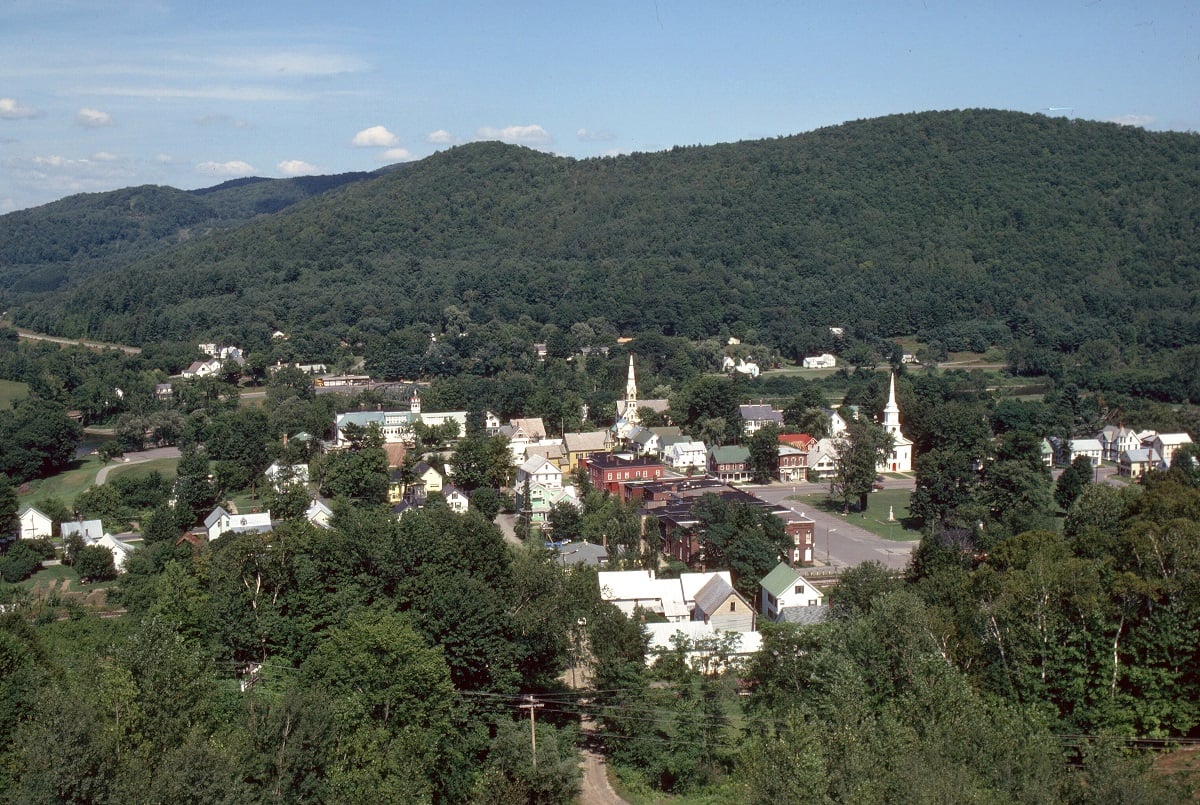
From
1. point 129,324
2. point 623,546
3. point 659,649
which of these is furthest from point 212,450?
point 129,324

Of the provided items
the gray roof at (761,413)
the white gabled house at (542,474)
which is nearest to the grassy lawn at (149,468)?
the white gabled house at (542,474)

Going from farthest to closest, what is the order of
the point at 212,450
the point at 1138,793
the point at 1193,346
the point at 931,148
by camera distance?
the point at 931,148, the point at 1193,346, the point at 212,450, the point at 1138,793

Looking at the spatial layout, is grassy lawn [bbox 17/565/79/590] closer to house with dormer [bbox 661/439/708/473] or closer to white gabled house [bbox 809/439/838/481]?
house with dormer [bbox 661/439/708/473]

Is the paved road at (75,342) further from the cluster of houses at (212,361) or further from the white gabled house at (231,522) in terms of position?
the white gabled house at (231,522)

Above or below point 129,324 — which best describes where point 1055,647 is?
below

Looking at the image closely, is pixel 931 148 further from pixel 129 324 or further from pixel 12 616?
pixel 12 616

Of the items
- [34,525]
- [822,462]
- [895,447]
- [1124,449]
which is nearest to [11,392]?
[34,525]

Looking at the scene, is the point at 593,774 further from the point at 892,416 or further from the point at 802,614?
the point at 892,416

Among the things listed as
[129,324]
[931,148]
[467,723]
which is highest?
[931,148]
